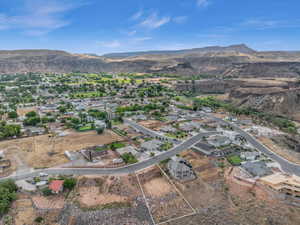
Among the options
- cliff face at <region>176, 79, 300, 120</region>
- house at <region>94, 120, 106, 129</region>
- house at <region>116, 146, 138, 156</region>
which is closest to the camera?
house at <region>116, 146, 138, 156</region>

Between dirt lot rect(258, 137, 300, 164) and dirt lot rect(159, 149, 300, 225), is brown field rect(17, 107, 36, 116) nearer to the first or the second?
dirt lot rect(159, 149, 300, 225)

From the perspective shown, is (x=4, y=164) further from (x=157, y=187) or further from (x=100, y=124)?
(x=157, y=187)

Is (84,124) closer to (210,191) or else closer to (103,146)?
(103,146)

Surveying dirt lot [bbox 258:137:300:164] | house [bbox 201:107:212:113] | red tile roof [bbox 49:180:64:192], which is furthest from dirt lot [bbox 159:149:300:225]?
house [bbox 201:107:212:113]

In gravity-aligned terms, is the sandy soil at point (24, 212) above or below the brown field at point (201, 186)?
above

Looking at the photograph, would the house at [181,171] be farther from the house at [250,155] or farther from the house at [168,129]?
the house at [168,129]

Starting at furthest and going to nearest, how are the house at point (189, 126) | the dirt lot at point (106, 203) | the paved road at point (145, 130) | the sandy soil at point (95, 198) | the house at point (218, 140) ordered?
1. the house at point (189, 126)
2. the paved road at point (145, 130)
3. the house at point (218, 140)
4. the sandy soil at point (95, 198)
5. the dirt lot at point (106, 203)

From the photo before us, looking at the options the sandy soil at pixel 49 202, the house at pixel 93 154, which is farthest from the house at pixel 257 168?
the sandy soil at pixel 49 202
